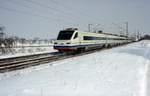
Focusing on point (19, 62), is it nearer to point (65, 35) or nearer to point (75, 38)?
point (65, 35)

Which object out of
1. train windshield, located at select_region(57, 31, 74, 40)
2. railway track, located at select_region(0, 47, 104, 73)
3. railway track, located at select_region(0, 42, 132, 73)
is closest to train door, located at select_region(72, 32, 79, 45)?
train windshield, located at select_region(57, 31, 74, 40)

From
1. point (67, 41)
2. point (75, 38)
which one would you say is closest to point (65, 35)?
point (67, 41)

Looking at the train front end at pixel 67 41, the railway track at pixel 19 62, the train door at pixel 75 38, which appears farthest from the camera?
the train door at pixel 75 38

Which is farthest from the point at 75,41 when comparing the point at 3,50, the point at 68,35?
the point at 3,50

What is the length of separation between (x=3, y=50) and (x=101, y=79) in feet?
75.1

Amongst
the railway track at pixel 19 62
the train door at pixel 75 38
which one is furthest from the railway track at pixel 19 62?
the train door at pixel 75 38

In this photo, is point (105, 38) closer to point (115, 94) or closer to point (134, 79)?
point (134, 79)

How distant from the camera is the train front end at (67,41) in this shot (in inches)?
878

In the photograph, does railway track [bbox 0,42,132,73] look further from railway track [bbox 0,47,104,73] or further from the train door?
the train door

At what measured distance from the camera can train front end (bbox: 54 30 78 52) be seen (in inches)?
Answer: 878

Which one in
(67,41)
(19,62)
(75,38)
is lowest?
(19,62)

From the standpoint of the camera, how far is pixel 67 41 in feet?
73.2

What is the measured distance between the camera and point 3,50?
29125 millimetres

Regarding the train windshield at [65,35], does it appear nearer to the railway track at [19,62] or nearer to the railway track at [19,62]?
the railway track at [19,62]
